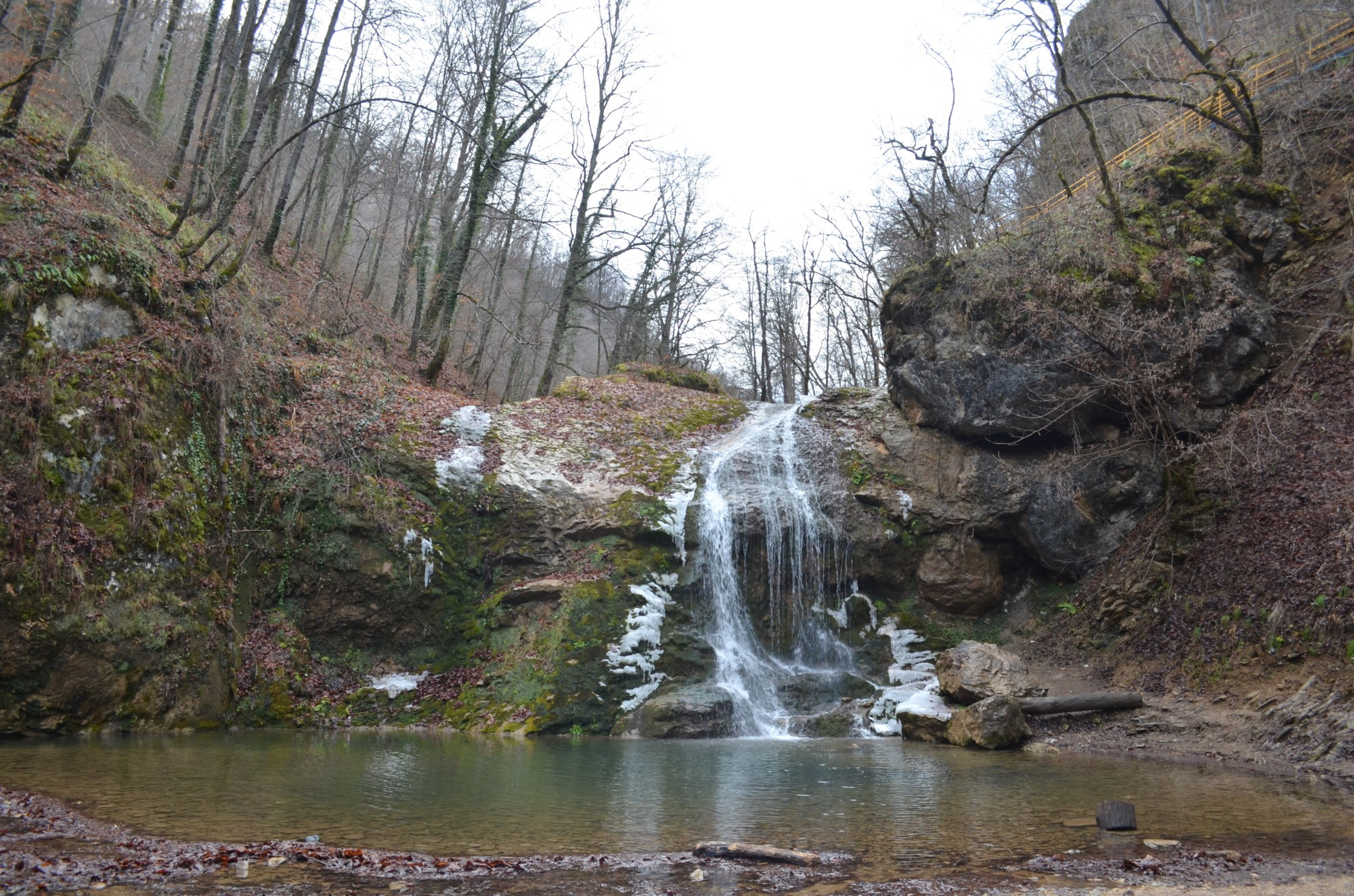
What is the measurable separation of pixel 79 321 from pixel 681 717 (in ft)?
29.8

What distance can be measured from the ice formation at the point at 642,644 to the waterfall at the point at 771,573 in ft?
3.29

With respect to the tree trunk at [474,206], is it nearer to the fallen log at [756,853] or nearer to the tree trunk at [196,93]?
the tree trunk at [196,93]

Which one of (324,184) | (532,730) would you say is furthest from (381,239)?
(532,730)

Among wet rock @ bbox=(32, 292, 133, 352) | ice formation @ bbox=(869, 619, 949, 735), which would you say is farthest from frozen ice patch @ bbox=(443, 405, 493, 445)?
ice formation @ bbox=(869, 619, 949, 735)

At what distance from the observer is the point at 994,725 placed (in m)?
9.41

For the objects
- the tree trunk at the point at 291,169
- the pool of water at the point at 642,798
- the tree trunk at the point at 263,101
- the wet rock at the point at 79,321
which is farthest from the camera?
the tree trunk at the point at 291,169

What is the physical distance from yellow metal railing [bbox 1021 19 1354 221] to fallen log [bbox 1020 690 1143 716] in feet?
34.3

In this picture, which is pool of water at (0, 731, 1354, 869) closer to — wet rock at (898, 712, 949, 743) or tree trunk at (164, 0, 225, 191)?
wet rock at (898, 712, 949, 743)

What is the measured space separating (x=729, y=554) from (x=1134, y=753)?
6.83 metres

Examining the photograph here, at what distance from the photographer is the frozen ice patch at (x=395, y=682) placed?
11109 millimetres

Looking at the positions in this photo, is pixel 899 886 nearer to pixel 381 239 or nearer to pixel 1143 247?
pixel 1143 247

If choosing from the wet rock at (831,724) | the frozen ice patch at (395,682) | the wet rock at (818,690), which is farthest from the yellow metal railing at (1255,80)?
the frozen ice patch at (395,682)

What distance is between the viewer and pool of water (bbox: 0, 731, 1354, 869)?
4.64 metres

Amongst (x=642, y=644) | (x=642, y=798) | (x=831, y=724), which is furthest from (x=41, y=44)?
(x=831, y=724)
